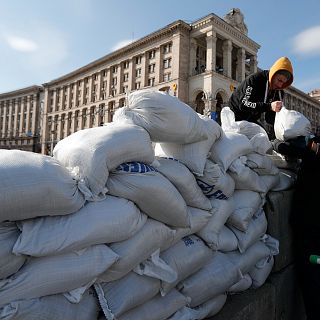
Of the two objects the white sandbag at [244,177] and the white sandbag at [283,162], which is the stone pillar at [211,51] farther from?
the white sandbag at [244,177]

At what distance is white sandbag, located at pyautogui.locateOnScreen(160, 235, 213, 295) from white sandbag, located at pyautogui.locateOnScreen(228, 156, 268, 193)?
0.54 m

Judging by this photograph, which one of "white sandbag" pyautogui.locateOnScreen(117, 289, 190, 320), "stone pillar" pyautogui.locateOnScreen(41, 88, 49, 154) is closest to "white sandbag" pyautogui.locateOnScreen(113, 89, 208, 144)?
"white sandbag" pyautogui.locateOnScreen(117, 289, 190, 320)

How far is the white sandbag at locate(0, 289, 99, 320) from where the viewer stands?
0.91m

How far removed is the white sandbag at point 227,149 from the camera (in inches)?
73.3

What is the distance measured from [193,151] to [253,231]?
73 cm

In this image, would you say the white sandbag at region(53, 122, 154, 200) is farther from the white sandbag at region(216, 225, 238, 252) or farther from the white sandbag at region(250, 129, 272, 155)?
the white sandbag at region(250, 129, 272, 155)

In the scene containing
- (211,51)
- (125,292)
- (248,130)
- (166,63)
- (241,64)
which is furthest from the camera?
(241,64)

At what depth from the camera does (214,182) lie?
1686 mm

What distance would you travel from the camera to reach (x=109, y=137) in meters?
1.29

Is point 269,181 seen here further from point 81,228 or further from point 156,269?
point 81,228

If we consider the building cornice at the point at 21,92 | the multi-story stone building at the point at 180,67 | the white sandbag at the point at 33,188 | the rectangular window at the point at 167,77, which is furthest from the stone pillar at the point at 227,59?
the building cornice at the point at 21,92

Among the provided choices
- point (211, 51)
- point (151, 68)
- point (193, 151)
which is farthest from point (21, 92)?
point (193, 151)

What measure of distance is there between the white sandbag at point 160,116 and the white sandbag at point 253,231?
2.48 feet

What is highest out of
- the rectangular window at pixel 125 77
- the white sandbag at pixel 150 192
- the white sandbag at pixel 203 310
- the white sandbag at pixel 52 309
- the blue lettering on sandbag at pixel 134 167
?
the rectangular window at pixel 125 77
